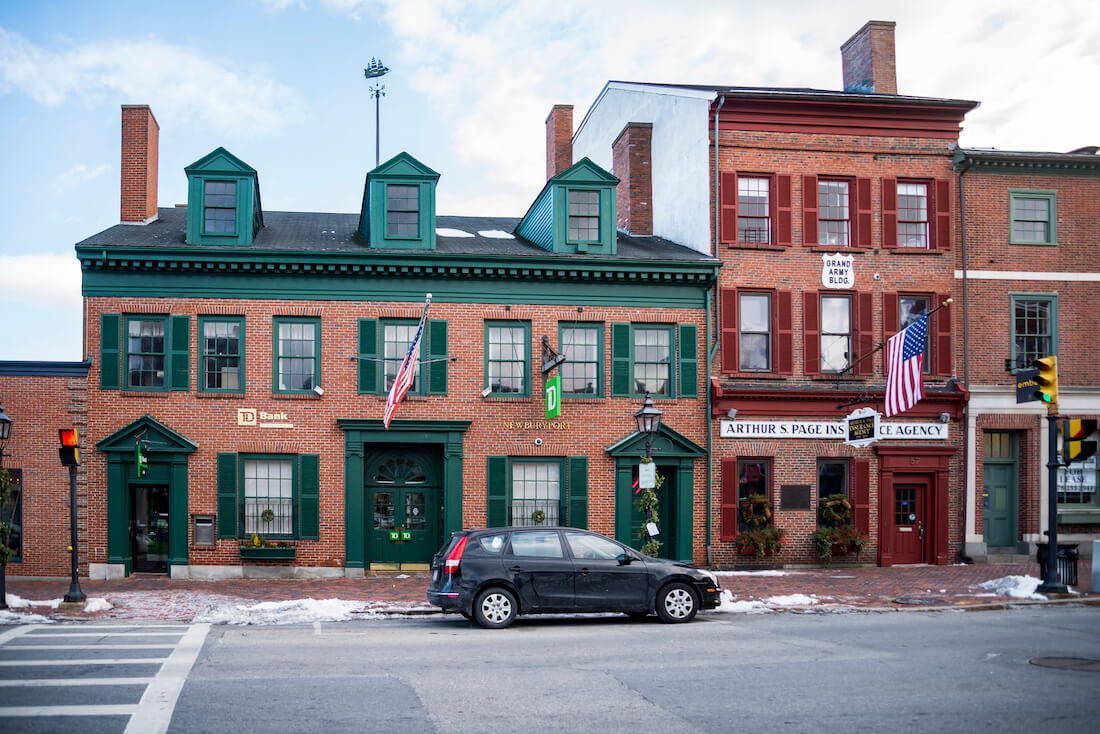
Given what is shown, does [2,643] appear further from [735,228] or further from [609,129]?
[609,129]

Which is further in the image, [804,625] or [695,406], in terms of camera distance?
[695,406]

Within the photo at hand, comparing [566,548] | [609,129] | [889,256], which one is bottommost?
[566,548]

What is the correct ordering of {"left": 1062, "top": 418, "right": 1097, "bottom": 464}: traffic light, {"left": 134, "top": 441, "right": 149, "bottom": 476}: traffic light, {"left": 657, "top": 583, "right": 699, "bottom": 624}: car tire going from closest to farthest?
{"left": 657, "top": 583, "right": 699, "bottom": 624}: car tire → {"left": 1062, "top": 418, "right": 1097, "bottom": 464}: traffic light → {"left": 134, "top": 441, "right": 149, "bottom": 476}: traffic light

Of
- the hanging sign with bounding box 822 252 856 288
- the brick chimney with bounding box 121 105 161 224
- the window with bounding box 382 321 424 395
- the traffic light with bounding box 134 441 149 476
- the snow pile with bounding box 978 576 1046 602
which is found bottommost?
the snow pile with bounding box 978 576 1046 602

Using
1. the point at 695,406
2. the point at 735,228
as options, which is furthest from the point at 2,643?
the point at 735,228

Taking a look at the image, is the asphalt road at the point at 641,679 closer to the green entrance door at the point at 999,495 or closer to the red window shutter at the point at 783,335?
the red window shutter at the point at 783,335

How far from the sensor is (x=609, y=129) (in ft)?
105

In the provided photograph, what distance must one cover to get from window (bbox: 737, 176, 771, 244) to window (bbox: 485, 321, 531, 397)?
5.90 m

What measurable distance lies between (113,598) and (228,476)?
4492mm

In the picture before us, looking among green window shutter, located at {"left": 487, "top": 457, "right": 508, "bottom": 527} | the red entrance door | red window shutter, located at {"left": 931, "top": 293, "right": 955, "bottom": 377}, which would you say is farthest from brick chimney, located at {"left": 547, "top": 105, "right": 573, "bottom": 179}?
the red entrance door

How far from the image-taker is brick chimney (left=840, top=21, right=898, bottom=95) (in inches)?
1126

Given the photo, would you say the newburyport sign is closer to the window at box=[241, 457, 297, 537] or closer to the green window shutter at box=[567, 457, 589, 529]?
the green window shutter at box=[567, 457, 589, 529]

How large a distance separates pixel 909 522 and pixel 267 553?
1509 centimetres

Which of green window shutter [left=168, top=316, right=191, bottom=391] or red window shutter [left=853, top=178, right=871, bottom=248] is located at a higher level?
red window shutter [left=853, top=178, right=871, bottom=248]
